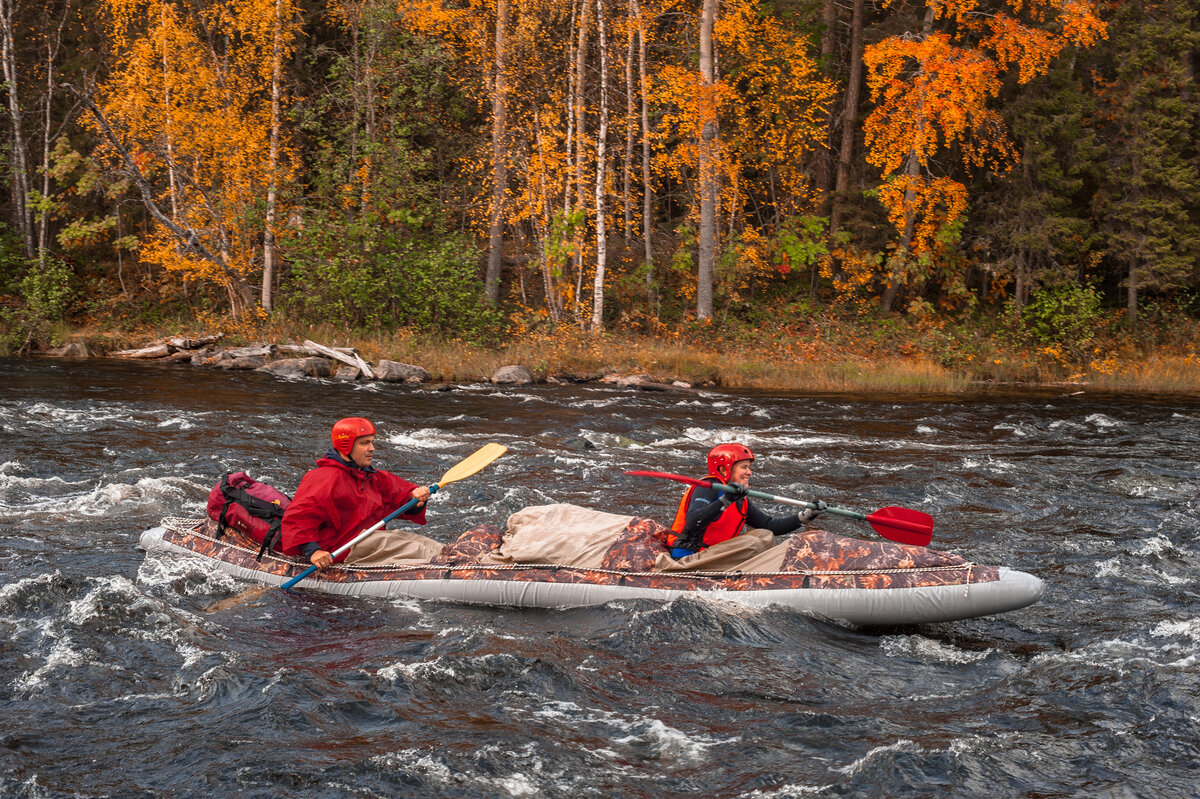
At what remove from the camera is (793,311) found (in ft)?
74.4

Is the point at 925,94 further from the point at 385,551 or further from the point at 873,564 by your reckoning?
the point at 385,551

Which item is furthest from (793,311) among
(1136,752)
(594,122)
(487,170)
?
(1136,752)

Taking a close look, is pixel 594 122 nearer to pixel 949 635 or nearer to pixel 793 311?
pixel 793 311

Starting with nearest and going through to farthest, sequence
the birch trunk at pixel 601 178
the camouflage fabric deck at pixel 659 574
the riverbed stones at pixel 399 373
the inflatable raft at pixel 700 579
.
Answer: the inflatable raft at pixel 700 579 < the camouflage fabric deck at pixel 659 574 < the riverbed stones at pixel 399 373 < the birch trunk at pixel 601 178

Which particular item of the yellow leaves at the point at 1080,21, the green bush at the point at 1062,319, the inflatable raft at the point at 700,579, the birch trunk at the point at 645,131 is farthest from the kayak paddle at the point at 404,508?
the yellow leaves at the point at 1080,21

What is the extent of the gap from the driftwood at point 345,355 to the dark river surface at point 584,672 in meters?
7.64

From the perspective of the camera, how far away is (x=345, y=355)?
1816 centimetres

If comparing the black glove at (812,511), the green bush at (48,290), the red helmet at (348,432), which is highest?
the green bush at (48,290)

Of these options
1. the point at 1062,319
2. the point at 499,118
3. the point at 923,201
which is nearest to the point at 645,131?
the point at 499,118

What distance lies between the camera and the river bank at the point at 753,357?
18.2 meters

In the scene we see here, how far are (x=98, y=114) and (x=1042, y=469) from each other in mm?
18224

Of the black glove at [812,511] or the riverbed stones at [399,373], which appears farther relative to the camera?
the riverbed stones at [399,373]

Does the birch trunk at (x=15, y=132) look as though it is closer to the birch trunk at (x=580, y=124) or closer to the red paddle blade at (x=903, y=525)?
the birch trunk at (x=580, y=124)

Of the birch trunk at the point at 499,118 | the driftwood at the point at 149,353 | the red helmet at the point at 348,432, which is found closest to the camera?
the red helmet at the point at 348,432
